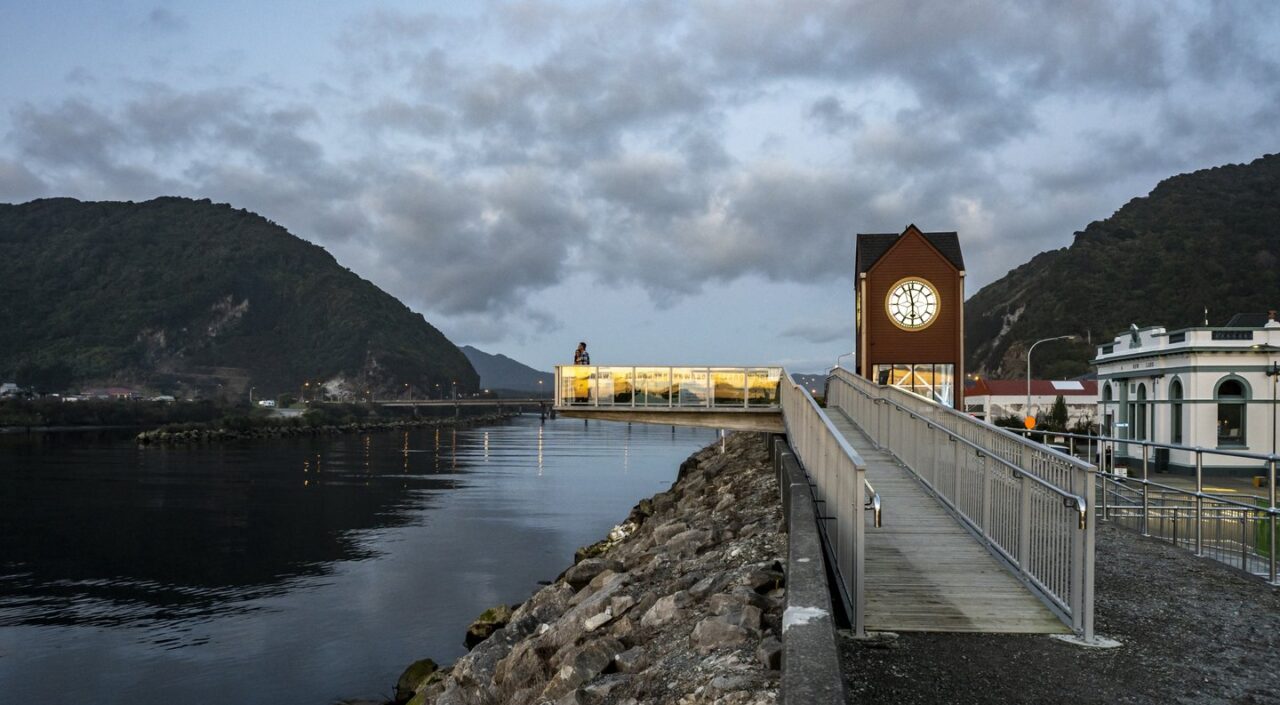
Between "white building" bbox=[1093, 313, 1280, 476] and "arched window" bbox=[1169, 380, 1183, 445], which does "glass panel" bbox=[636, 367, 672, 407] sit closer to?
"white building" bbox=[1093, 313, 1280, 476]

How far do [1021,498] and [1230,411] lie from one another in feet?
138

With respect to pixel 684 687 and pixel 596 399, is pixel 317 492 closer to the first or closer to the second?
pixel 596 399

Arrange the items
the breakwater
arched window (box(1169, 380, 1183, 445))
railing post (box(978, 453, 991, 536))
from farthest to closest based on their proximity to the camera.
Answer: the breakwater → arched window (box(1169, 380, 1183, 445)) → railing post (box(978, 453, 991, 536))

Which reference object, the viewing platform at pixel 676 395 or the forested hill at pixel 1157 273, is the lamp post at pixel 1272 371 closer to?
the viewing platform at pixel 676 395

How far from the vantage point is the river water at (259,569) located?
72.1 ft

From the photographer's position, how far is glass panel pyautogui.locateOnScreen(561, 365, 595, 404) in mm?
31500

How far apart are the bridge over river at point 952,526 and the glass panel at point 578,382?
1463 cm

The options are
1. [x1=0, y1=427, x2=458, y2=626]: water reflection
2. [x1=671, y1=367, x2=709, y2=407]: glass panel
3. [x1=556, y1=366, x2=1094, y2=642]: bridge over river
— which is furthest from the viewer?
[x1=671, y1=367, x2=709, y2=407]: glass panel

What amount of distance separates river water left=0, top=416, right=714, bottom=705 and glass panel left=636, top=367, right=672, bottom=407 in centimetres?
723

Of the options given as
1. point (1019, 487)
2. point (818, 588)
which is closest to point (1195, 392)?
point (1019, 487)

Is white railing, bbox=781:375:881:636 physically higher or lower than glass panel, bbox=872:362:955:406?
lower

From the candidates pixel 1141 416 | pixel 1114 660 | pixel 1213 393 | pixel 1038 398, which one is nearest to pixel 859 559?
pixel 1114 660

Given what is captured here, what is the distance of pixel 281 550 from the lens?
124 feet

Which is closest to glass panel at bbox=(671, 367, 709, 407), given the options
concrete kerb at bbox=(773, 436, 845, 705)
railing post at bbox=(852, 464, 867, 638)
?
concrete kerb at bbox=(773, 436, 845, 705)
